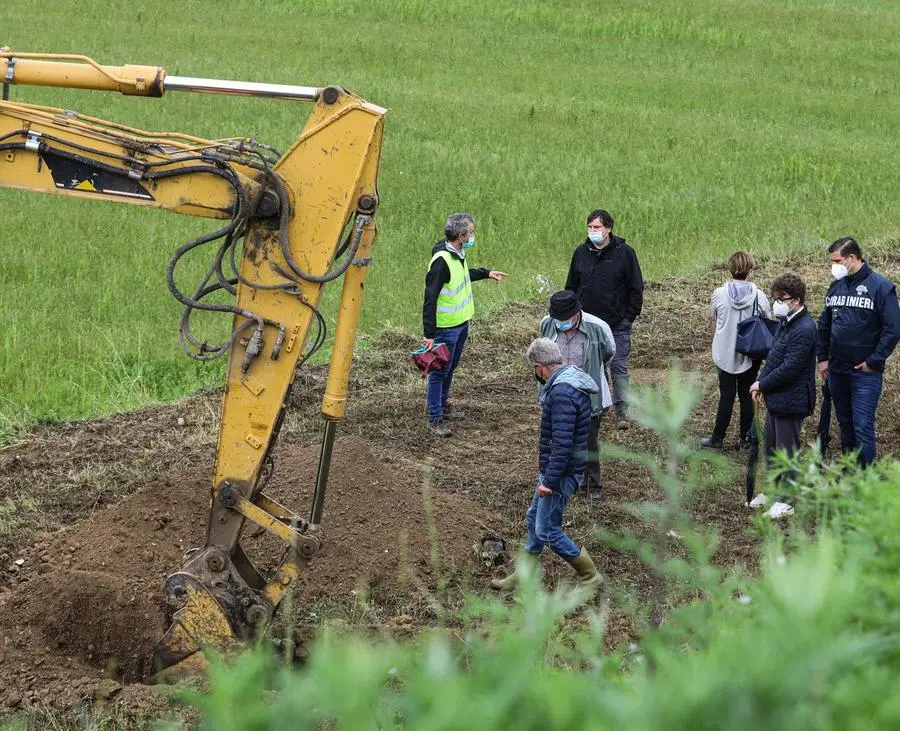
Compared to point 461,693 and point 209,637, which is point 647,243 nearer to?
point 209,637

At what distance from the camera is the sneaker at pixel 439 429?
10680 millimetres

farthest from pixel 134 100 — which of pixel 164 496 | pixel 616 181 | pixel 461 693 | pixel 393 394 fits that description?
pixel 461 693

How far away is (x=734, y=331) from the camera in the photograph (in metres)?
10.0

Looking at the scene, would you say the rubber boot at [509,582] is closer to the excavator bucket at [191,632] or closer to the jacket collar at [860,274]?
the excavator bucket at [191,632]

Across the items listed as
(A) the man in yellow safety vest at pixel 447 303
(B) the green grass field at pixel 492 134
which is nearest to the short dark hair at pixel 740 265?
(A) the man in yellow safety vest at pixel 447 303

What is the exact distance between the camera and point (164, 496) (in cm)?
902

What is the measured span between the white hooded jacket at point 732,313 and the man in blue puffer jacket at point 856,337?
0.62 metres

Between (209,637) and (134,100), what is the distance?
59.7 ft

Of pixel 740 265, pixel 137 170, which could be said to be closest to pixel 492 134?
pixel 740 265

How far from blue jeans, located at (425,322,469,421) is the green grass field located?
2.50 metres

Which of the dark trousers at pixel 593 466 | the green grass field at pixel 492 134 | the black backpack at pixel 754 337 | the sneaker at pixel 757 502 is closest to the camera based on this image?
the sneaker at pixel 757 502

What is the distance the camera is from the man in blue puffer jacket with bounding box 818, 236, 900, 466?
9.11 metres

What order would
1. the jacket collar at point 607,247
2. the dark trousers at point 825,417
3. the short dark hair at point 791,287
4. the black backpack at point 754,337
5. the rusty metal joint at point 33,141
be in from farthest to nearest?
the jacket collar at point 607,247
the dark trousers at point 825,417
the black backpack at point 754,337
the short dark hair at point 791,287
the rusty metal joint at point 33,141

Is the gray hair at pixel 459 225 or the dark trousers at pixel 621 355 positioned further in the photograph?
the dark trousers at pixel 621 355
